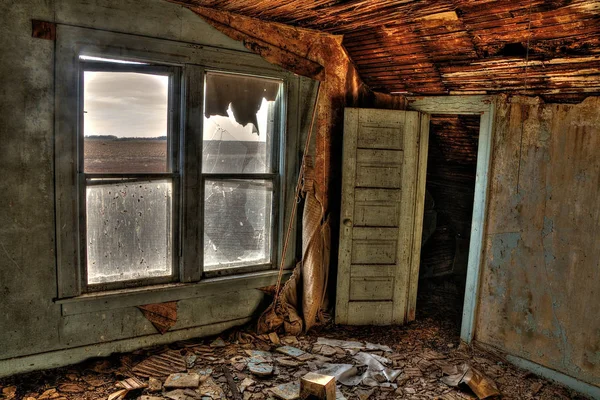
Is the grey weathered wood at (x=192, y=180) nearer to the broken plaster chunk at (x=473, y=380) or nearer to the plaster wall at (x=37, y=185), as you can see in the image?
the plaster wall at (x=37, y=185)

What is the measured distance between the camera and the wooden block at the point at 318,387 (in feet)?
9.16

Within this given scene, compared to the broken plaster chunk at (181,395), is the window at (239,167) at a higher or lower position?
higher

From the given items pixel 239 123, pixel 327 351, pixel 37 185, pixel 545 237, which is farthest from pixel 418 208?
pixel 37 185

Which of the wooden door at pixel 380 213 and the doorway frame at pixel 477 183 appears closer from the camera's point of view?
the doorway frame at pixel 477 183

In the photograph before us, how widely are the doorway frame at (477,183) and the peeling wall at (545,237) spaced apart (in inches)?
2.1

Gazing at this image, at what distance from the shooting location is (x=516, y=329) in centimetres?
360

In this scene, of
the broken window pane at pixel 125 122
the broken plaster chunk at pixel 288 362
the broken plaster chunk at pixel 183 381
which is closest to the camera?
the broken plaster chunk at pixel 183 381

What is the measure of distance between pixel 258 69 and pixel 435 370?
2.81 metres

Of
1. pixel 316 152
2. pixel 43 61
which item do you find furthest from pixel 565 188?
pixel 43 61

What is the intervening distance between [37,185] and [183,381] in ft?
5.46

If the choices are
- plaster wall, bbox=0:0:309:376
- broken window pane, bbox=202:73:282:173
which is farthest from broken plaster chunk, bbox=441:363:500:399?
plaster wall, bbox=0:0:309:376

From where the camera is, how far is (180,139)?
3535 mm

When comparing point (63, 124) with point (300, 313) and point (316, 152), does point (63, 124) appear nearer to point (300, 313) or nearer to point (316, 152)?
point (316, 152)

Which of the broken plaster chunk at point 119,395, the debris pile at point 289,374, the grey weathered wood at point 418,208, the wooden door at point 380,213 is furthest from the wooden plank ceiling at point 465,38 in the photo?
the broken plaster chunk at point 119,395
